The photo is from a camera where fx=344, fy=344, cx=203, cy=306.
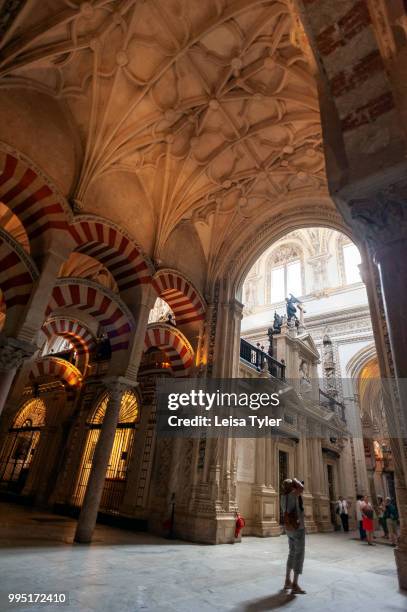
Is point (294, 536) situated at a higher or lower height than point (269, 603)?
higher

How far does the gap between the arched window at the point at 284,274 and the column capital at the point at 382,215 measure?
51.5ft

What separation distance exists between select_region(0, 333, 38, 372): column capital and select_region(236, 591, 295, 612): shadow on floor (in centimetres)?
428

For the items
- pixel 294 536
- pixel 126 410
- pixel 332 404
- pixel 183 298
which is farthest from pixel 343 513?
pixel 294 536

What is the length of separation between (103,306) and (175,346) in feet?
7.62

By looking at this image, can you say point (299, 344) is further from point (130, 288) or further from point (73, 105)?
point (73, 105)

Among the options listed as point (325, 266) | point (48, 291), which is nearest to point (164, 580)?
point (48, 291)

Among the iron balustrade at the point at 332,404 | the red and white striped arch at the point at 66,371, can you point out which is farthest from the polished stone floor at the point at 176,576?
the iron balustrade at the point at 332,404

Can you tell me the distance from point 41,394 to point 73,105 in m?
10.1

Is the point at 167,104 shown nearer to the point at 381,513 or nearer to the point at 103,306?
the point at 103,306

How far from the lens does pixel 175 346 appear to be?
8.91 meters

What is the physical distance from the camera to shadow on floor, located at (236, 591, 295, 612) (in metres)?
2.94

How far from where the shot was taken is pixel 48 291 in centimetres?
591

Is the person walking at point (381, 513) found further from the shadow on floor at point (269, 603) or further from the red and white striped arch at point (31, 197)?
the red and white striped arch at point (31, 197)

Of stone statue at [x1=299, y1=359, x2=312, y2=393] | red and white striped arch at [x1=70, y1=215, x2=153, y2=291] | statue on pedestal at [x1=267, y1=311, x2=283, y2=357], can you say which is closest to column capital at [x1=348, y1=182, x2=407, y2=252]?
red and white striped arch at [x1=70, y1=215, x2=153, y2=291]
